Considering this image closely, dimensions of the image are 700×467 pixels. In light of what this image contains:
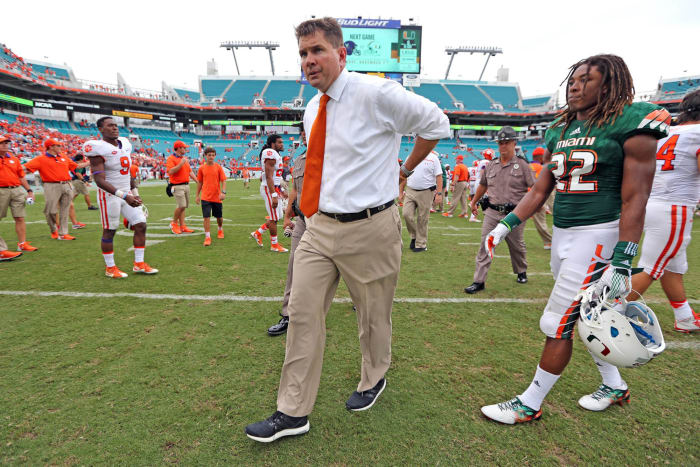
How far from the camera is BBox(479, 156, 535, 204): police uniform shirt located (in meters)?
4.69

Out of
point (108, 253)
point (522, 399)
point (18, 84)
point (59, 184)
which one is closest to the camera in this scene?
point (522, 399)

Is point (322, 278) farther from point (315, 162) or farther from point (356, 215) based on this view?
point (315, 162)

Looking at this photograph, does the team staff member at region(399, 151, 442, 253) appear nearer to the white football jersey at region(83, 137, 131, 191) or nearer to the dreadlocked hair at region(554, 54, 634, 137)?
the white football jersey at region(83, 137, 131, 191)

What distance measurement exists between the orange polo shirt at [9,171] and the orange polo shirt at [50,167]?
660 mm

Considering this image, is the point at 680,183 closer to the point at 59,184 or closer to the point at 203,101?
the point at 59,184

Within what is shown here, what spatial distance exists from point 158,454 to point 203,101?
2457 inches

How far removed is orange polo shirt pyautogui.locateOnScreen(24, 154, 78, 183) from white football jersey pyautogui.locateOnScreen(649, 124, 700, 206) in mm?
10160

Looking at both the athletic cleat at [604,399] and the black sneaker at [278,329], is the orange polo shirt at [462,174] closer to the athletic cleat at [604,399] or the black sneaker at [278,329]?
the black sneaker at [278,329]

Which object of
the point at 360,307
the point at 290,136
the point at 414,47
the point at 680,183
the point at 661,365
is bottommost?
the point at 661,365

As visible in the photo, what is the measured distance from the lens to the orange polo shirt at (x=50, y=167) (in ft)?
24.6

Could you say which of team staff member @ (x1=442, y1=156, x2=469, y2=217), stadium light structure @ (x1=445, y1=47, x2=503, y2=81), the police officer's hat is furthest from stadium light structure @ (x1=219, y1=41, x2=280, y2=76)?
the police officer's hat

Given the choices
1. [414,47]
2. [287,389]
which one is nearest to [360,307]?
[287,389]

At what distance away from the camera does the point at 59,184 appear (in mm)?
7648

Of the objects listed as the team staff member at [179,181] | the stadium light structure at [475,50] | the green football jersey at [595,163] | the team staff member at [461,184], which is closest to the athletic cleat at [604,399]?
the green football jersey at [595,163]
